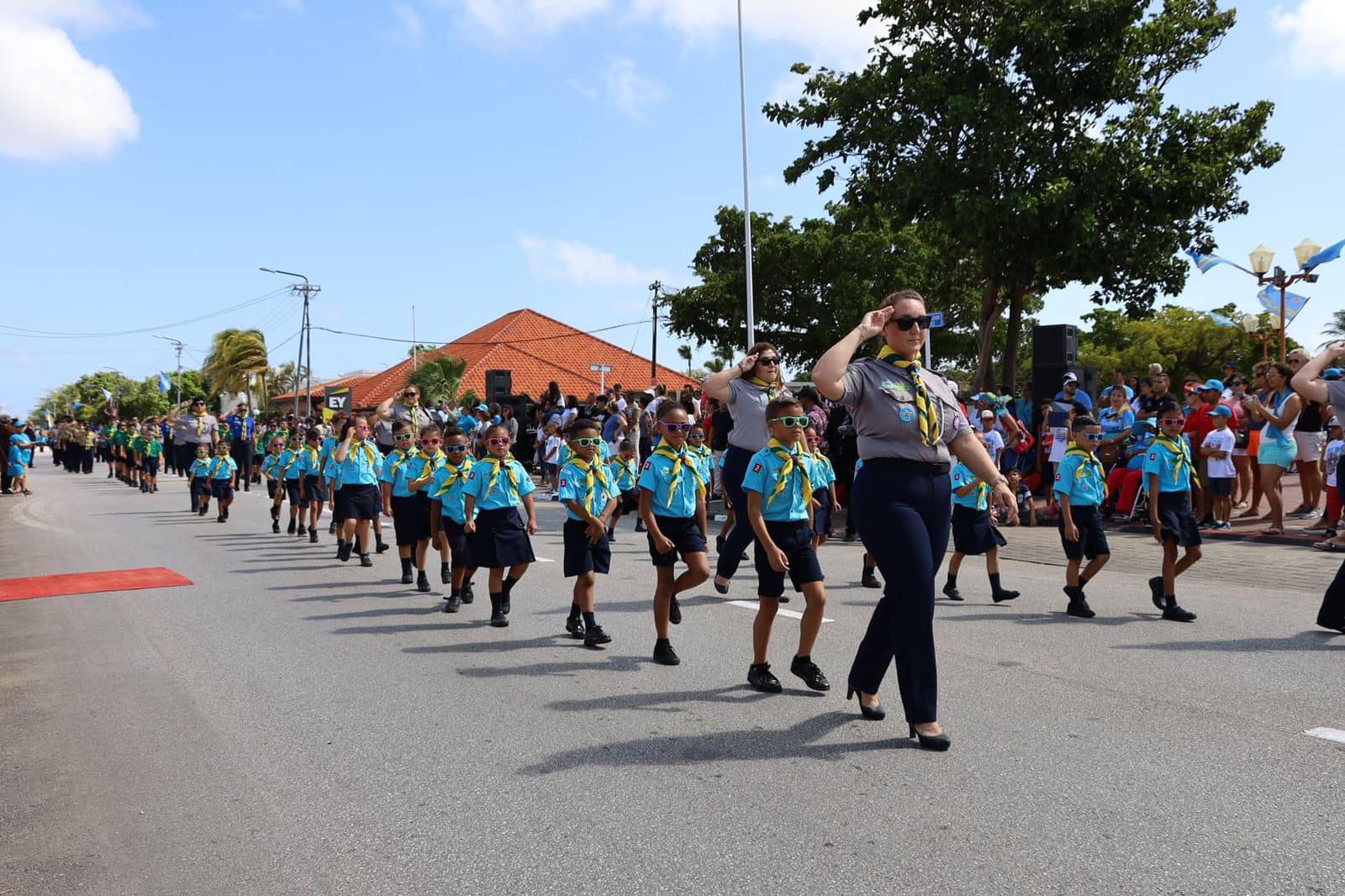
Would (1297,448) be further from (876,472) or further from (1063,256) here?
(876,472)

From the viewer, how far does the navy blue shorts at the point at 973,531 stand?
9508 millimetres

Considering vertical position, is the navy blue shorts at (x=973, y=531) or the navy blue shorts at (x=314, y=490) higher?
the navy blue shorts at (x=314, y=490)

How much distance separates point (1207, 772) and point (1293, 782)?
309 mm

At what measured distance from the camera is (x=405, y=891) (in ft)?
12.0

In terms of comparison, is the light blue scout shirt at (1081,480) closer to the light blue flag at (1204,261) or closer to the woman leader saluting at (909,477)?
the woman leader saluting at (909,477)

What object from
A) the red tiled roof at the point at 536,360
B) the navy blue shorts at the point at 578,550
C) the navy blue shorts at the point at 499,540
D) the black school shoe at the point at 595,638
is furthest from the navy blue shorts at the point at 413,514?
the red tiled roof at the point at 536,360

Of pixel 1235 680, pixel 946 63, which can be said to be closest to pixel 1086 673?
pixel 1235 680

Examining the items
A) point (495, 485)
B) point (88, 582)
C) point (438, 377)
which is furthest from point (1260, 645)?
point (438, 377)

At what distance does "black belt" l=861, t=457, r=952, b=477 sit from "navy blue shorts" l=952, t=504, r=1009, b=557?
184 inches

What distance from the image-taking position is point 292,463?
53.0ft

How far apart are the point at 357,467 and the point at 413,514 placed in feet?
6.29

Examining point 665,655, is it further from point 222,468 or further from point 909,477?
point 222,468

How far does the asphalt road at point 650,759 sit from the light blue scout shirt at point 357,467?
10.4 feet

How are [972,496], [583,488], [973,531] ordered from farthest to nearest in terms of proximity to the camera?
[972,496] < [973,531] < [583,488]
